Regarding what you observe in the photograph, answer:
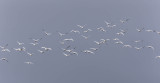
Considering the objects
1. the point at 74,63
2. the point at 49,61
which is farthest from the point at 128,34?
the point at 49,61

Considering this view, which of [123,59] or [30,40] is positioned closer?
[30,40]

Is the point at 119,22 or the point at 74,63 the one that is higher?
the point at 119,22

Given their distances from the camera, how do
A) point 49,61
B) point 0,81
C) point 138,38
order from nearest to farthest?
point 0,81 → point 138,38 → point 49,61

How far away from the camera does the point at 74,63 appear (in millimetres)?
89062

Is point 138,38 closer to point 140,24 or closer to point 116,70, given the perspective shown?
point 140,24

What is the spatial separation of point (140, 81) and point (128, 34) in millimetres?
11928

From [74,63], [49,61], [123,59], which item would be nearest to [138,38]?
[123,59]

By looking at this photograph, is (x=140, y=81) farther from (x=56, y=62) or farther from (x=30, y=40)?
(x=30, y=40)

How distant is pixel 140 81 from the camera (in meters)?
81.0

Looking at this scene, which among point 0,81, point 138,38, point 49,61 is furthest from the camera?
point 49,61

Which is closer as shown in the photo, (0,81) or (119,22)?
(0,81)

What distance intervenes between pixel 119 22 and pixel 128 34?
385 cm

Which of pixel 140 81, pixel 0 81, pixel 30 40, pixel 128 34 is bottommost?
pixel 0 81

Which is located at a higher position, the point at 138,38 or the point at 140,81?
the point at 138,38
